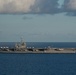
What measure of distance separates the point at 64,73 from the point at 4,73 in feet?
59.2

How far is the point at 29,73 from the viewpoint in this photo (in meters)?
119

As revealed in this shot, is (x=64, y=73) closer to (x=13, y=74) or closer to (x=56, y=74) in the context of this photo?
(x=56, y=74)

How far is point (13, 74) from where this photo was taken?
114 m

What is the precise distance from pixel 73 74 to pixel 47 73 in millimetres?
8307

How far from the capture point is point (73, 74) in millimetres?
115188

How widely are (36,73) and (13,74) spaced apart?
8144 mm

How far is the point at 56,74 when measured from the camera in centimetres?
11569

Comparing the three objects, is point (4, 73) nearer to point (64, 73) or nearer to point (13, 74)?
point (13, 74)

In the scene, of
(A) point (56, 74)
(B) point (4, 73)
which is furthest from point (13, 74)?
(A) point (56, 74)

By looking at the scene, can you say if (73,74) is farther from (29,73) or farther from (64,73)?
(29,73)

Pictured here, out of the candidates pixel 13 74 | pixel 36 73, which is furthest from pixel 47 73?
pixel 13 74

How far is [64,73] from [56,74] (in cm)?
482

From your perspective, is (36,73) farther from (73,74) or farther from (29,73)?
(73,74)

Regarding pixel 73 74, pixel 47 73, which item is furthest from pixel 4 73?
pixel 73 74
